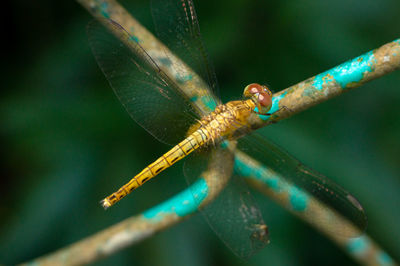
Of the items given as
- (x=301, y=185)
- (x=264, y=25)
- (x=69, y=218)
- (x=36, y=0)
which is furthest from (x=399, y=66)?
(x=36, y=0)

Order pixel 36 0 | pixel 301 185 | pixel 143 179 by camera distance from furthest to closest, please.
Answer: pixel 36 0, pixel 143 179, pixel 301 185

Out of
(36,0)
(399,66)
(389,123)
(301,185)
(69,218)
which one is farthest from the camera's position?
(36,0)

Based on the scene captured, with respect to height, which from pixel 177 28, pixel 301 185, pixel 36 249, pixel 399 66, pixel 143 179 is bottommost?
pixel 36 249

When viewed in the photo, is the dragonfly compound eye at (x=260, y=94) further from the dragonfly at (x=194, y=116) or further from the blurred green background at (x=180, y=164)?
the blurred green background at (x=180, y=164)

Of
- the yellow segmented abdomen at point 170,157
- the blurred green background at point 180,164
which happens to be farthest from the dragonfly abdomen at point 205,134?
the blurred green background at point 180,164

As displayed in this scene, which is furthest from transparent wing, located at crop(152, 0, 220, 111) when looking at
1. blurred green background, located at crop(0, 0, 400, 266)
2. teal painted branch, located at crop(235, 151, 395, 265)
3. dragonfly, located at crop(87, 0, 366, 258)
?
blurred green background, located at crop(0, 0, 400, 266)

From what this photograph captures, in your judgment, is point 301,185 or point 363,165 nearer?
point 301,185

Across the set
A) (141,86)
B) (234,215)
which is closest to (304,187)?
(234,215)

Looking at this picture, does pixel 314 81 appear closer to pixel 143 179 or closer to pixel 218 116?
pixel 218 116

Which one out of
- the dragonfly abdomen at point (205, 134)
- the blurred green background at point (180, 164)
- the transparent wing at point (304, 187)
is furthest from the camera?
the blurred green background at point (180, 164)
